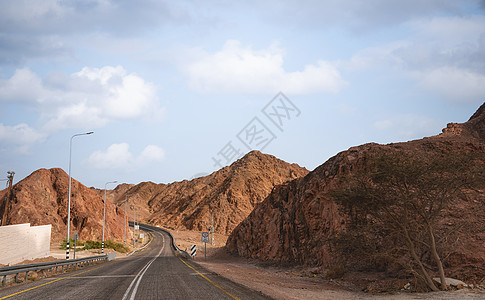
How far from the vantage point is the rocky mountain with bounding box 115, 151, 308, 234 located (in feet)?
395

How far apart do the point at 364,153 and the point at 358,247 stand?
1430 cm

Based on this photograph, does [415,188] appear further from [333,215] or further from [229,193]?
[229,193]

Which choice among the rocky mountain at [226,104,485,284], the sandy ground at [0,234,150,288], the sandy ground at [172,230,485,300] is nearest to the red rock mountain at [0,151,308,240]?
the sandy ground at [0,234,150,288]

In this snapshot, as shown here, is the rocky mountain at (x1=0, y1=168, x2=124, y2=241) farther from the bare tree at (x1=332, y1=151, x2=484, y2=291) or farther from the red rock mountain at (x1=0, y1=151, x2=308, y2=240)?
the bare tree at (x1=332, y1=151, x2=484, y2=291)

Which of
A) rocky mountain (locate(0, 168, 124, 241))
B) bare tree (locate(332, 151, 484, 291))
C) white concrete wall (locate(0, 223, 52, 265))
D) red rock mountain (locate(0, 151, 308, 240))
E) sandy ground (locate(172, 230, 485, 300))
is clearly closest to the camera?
sandy ground (locate(172, 230, 485, 300))

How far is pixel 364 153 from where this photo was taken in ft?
105


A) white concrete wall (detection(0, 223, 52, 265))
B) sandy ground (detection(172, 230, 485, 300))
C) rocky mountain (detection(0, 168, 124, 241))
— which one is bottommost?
sandy ground (detection(172, 230, 485, 300))

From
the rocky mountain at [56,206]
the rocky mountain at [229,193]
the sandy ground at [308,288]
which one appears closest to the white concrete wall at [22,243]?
the sandy ground at [308,288]

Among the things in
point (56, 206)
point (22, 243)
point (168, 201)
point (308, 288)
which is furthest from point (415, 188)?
point (168, 201)

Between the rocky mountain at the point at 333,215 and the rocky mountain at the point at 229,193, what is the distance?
72.2 m

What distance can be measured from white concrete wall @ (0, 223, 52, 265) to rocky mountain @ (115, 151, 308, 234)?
77122 millimetres

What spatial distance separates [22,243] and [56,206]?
4470 centimetres

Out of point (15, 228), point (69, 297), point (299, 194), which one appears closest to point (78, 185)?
point (15, 228)

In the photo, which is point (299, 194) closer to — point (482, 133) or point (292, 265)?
point (292, 265)
